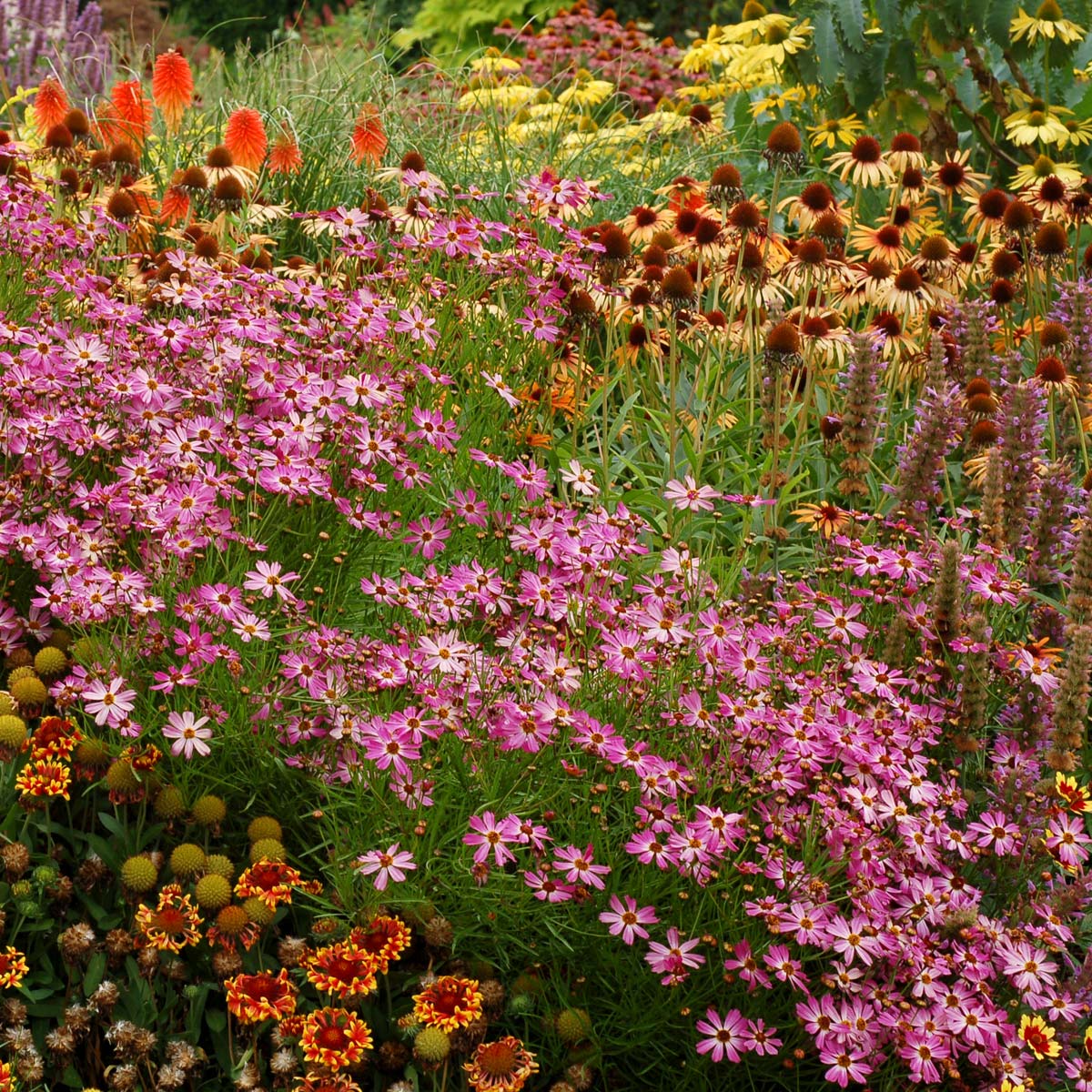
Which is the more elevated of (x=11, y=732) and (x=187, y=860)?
(x=11, y=732)

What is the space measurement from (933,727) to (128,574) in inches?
60.2

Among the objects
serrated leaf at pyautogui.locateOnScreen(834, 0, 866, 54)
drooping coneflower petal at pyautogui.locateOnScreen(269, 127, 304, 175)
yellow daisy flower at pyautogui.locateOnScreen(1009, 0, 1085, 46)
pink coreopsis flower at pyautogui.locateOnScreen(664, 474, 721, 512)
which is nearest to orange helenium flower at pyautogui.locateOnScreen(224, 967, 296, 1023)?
pink coreopsis flower at pyautogui.locateOnScreen(664, 474, 721, 512)

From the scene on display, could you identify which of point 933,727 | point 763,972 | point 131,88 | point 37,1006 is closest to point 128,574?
point 37,1006

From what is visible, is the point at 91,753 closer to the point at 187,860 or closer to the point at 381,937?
the point at 187,860

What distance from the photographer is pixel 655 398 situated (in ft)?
14.6

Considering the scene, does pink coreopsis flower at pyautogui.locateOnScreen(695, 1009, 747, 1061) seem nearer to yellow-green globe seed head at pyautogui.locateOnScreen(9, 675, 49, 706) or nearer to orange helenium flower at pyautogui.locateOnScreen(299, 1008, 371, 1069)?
orange helenium flower at pyautogui.locateOnScreen(299, 1008, 371, 1069)

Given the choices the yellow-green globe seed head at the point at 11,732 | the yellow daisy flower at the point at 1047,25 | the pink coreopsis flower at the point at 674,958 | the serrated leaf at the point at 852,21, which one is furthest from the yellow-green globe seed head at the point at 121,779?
the yellow daisy flower at the point at 1047,25

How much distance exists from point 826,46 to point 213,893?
4.15m

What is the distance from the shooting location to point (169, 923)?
2.38m

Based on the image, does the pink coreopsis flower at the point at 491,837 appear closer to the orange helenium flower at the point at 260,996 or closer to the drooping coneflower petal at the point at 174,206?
the orange helenium flower at the point at 260,996

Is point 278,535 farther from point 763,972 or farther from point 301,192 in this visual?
point 301,192

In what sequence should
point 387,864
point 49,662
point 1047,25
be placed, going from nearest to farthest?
point 387,864
point 49,662
point 1047,25

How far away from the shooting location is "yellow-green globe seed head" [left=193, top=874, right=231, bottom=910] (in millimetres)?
2434

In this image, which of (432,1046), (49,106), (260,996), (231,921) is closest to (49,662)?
(231,921)
